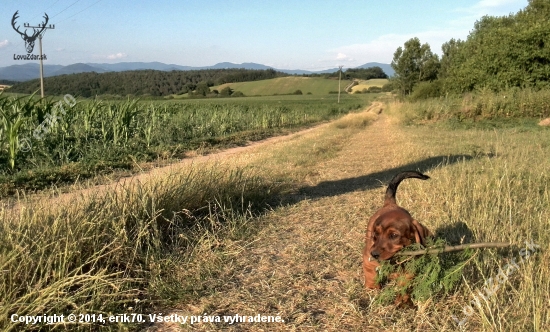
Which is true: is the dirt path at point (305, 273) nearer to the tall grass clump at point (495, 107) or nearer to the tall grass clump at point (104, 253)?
the tall grass clump at point (104, 253)

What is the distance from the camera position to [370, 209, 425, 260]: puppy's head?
256 centimetres

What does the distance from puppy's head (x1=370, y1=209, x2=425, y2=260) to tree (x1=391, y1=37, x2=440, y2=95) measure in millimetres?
46208

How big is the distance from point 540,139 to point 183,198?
10231 millimetres

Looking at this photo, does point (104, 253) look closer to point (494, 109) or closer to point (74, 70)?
point (494, 109)

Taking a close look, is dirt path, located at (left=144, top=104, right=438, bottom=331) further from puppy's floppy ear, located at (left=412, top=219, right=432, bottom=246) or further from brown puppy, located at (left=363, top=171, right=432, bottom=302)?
puppy's floppy ear, located at (left=412, top=219, right=432, bottom=246)

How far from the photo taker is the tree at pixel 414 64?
151 ft

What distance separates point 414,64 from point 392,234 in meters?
47.9

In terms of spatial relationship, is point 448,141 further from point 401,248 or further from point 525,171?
point 401,248

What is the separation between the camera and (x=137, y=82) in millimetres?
59531

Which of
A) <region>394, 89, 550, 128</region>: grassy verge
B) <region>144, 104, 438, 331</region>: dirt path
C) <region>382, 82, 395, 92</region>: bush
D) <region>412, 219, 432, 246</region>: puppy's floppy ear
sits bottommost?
<region>144, 104, 438, 331</region>: dirt path

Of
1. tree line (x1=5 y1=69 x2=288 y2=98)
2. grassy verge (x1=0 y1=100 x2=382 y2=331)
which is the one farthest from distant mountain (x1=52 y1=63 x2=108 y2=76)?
grassy verge (x1=0 y1=100 x2=382 y2=331)

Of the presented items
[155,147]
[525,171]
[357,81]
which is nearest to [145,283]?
[525,171]

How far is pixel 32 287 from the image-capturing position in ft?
8.55

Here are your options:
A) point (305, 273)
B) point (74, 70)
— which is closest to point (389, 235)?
point (305, 273)
